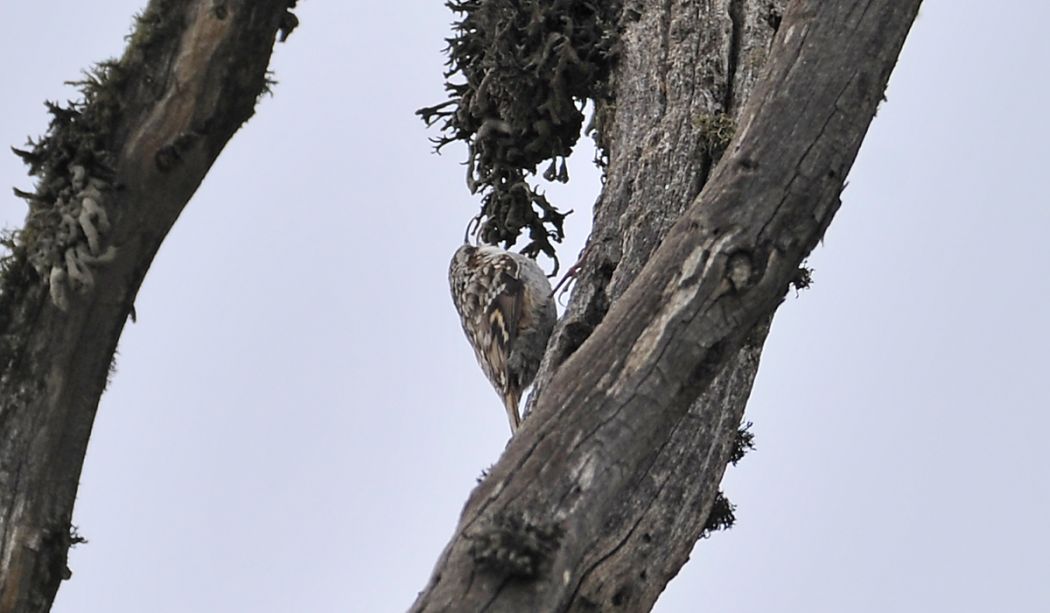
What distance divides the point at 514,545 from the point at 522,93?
4.62 meters

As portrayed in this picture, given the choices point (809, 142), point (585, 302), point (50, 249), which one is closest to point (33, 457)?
point (50, 249)

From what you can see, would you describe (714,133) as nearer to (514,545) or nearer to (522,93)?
(522,93)

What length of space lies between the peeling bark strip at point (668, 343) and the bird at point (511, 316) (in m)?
3.04

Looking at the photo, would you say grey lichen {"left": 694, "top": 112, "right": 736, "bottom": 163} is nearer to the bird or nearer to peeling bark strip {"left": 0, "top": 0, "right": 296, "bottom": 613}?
the bird

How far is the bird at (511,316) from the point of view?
26.2 ft

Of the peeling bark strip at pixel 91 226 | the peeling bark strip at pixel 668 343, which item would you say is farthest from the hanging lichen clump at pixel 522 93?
the peeling bark strip at pixel 91 226

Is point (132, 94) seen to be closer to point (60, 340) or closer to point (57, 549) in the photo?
point (60, 340)

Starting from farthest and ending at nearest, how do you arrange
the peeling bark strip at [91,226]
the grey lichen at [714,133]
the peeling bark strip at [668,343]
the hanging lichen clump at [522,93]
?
the hanging lichen clump at [522,93]
the grey lichen at [714,133]
the peeling bark strip at [668,343]
the peeling bark strip at [91,226]

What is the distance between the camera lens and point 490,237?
8352mm

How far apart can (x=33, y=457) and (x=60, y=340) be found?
24 centimetres

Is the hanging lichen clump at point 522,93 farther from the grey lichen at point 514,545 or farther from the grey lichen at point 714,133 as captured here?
the grey lichen at point 514,545

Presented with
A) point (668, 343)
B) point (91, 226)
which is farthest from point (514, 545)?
point (91, 226)

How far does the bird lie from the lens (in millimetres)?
7980

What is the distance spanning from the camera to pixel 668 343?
12.0 feet
